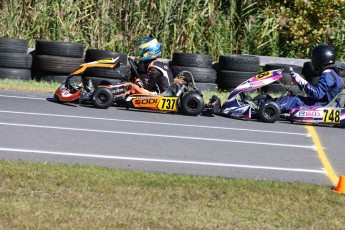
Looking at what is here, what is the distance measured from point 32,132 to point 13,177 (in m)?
2.65

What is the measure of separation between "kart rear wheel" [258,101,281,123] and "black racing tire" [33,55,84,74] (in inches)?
169

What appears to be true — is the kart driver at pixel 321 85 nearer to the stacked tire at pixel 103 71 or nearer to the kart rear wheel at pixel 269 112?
the kart rear wheel at pixel 269 112

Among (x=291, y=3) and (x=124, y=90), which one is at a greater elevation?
(x=291, y=3)

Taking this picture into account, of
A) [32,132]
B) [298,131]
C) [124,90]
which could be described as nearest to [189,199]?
[32,132]

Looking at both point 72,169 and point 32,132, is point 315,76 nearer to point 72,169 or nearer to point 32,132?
point 32,132

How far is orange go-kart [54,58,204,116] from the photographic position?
39.2 ft

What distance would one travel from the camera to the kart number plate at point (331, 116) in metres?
11.8

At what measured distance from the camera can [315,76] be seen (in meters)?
15.0

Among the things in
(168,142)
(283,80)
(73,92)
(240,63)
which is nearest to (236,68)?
(240,63)

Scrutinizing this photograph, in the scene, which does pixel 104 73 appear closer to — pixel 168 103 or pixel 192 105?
pixel 168 103

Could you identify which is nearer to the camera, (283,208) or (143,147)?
(283,208)

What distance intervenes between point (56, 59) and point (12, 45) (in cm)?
86

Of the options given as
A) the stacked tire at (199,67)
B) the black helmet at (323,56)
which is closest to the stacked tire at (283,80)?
the stacked tire at (199,67)

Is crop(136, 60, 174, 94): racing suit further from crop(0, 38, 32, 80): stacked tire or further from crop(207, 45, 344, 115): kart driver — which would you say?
crop(0, 38, 32, 80): stacked tire
